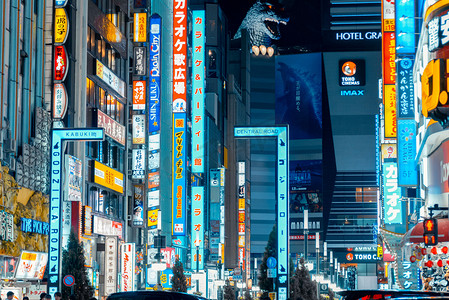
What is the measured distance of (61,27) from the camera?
42.6 meters

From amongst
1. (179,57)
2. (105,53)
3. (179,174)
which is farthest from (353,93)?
(105,53)

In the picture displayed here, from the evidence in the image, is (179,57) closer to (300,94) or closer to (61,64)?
(61,64)

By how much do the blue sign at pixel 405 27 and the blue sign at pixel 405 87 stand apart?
71 centimetres

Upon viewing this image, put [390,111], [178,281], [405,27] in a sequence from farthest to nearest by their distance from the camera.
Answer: [178,281]
[390,111]
[405,27]

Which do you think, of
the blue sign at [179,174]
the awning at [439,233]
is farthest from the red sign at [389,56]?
the awning at [439,233]

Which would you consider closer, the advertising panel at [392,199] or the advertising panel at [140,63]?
the advertising panel at [140,63]

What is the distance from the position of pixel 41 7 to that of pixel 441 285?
876 inches

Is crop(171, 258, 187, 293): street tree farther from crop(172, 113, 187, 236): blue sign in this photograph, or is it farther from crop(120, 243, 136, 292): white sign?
crop(120, 243, 136, 292): white sign

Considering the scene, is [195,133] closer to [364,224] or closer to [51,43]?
[51,43]

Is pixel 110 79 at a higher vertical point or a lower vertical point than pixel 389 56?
lower

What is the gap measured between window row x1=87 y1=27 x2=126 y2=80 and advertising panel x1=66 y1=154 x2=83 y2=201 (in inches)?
367

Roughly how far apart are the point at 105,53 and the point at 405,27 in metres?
20.1

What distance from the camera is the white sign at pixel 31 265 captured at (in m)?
37.2

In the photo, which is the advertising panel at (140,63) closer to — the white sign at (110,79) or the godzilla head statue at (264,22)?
the white sign at (110,79)
